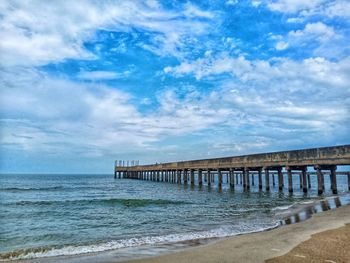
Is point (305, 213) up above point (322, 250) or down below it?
below

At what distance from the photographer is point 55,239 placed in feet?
36.2

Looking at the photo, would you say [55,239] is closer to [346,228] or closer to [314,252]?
[314,252]

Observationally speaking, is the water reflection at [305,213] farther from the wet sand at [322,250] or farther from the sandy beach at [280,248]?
the wet sand at [322,250]

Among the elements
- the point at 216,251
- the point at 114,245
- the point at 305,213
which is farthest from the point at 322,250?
the point at 305,213

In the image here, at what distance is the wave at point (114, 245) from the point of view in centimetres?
875

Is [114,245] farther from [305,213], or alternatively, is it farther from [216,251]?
[305,213]

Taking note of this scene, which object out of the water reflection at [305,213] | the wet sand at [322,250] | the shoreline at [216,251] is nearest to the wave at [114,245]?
the shoreline at [216,251]

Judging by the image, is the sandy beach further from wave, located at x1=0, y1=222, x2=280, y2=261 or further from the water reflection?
the water reflection

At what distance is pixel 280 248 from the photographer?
26.2ft

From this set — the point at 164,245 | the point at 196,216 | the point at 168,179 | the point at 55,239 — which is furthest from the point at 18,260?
the point at 168,179

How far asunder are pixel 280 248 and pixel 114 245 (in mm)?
5145

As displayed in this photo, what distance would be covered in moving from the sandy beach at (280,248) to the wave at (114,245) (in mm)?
1341

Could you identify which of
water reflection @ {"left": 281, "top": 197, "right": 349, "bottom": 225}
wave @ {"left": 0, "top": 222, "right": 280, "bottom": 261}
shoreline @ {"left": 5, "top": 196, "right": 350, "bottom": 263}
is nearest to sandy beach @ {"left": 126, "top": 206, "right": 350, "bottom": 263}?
shoreline @ {"left": 5, "top": 196, "right": 350, "bottom": 263}

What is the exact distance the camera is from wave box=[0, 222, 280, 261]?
8.75m
